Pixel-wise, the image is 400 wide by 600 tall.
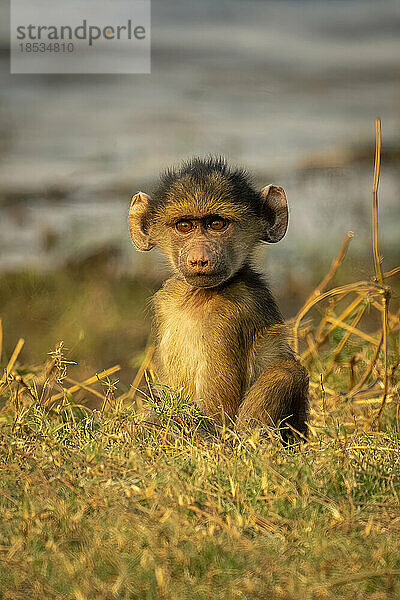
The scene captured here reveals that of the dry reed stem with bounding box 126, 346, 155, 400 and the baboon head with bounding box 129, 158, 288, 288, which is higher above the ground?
the baboon head with bounding box 129, 158, 288, 288

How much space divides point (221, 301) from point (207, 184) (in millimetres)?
598

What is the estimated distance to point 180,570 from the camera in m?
2.39

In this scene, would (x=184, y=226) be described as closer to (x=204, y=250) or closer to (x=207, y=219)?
(x=207, y=219)

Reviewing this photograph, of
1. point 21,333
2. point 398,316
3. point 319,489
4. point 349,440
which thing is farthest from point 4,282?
point 319,489

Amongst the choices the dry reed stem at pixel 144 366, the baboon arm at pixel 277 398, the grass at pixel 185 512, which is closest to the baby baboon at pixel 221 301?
the baboon arm at pixel 277 398

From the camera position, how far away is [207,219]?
4.33 meters

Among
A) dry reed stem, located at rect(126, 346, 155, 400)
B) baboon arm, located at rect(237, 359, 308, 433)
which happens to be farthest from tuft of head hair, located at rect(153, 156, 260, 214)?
dry reed stem, located at rect(126, 346, 155, 400)

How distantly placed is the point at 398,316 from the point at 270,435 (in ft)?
8.79

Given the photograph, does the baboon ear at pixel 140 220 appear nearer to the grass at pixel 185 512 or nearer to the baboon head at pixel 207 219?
the baboon head at pixel 207 219

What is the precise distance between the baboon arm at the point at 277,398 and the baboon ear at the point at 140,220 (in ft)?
3.33

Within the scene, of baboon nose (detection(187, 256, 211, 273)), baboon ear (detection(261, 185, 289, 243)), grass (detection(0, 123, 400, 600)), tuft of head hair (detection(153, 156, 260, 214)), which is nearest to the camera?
grass (detection(0, 123, 400, 600))

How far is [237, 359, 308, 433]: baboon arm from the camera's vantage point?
155 inches

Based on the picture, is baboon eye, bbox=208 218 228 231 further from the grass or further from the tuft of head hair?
the grass

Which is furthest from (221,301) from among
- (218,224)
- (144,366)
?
(144,366)
